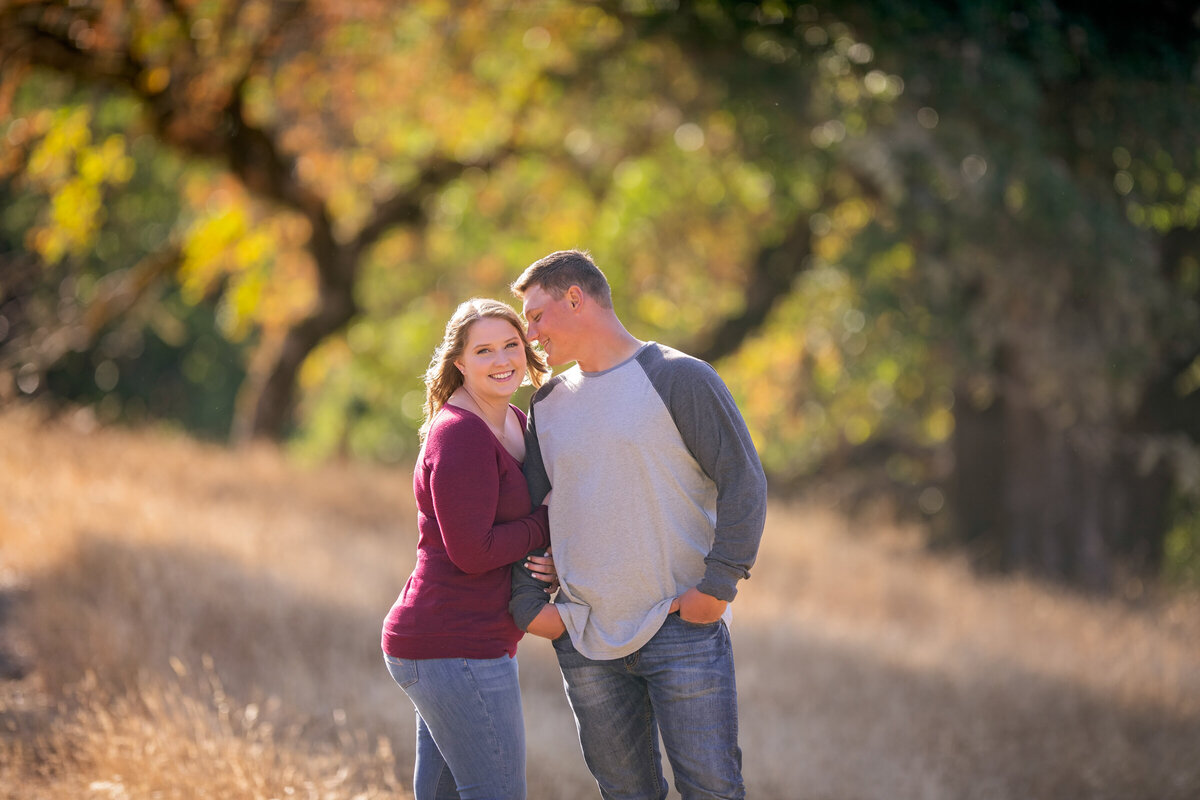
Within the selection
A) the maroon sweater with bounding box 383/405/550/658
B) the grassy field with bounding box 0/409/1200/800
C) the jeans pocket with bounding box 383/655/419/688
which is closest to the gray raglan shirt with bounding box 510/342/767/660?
the maroon sweater with bounding box 383/405/550/658

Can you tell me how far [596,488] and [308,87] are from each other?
917 cm

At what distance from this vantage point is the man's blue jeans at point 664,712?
9.70 ft

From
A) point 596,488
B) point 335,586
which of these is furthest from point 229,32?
point 596,488

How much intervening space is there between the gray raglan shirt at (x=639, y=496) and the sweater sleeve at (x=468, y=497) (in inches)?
8.6

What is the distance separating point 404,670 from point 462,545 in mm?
413

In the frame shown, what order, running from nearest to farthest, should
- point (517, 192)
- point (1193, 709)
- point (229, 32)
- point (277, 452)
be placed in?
point (1193, 709), point (229, 32), point (277, 452), point (517, 192)

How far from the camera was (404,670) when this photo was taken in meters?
2.90

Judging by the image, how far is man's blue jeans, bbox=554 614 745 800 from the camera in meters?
2.96

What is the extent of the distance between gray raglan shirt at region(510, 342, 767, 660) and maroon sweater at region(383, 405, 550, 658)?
11 centimetres

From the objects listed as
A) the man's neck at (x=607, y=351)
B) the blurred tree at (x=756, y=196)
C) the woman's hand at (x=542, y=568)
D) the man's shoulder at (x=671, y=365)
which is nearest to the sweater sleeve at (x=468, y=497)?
the woman's hand at (x=542, y=568)

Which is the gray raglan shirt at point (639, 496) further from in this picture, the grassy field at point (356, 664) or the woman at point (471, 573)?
the grassy field at point (356, 664)

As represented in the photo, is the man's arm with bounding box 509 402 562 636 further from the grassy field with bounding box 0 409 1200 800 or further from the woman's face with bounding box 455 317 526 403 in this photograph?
the grassy field with bounding box 0 409 1200 800

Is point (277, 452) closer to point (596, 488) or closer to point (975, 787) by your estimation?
point (975, 787)

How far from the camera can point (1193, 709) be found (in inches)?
262
